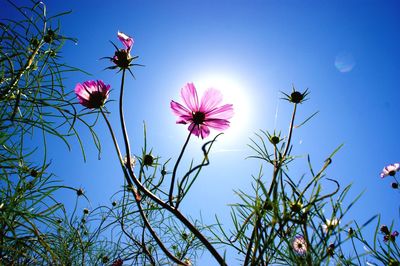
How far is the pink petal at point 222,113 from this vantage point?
729mm

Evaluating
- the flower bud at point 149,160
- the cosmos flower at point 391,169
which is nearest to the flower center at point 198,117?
the flower bud at point 149,160

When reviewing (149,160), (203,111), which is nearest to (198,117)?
(203,111)

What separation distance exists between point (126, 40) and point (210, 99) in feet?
0.83

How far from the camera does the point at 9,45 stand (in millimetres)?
812

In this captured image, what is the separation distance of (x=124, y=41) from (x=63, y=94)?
1.46ft

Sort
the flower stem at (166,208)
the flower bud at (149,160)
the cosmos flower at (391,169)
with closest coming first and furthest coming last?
the flower stem at (166,208) < the flower bud at (149,160) < the cosmos flower at (391,169)

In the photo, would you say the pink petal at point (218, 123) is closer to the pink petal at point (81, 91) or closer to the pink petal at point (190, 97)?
the pink petal at point (190, 97)

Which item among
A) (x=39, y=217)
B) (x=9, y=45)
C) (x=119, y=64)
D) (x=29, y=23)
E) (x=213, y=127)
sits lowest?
(x=39, y=217)

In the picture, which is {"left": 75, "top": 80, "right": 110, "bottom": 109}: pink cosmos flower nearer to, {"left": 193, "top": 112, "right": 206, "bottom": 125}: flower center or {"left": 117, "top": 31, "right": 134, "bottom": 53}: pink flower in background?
{"left": 117, "top": 31, "right": 134, "bottom": 53}: pink flower in background

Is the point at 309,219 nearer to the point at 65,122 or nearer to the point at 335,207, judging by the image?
the point at 335,207

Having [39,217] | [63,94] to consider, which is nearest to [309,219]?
[39,217]

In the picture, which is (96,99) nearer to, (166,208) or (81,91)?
(81,91)

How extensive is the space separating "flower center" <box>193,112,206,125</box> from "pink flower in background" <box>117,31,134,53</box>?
0.23 metres

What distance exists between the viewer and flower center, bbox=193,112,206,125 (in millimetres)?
715
